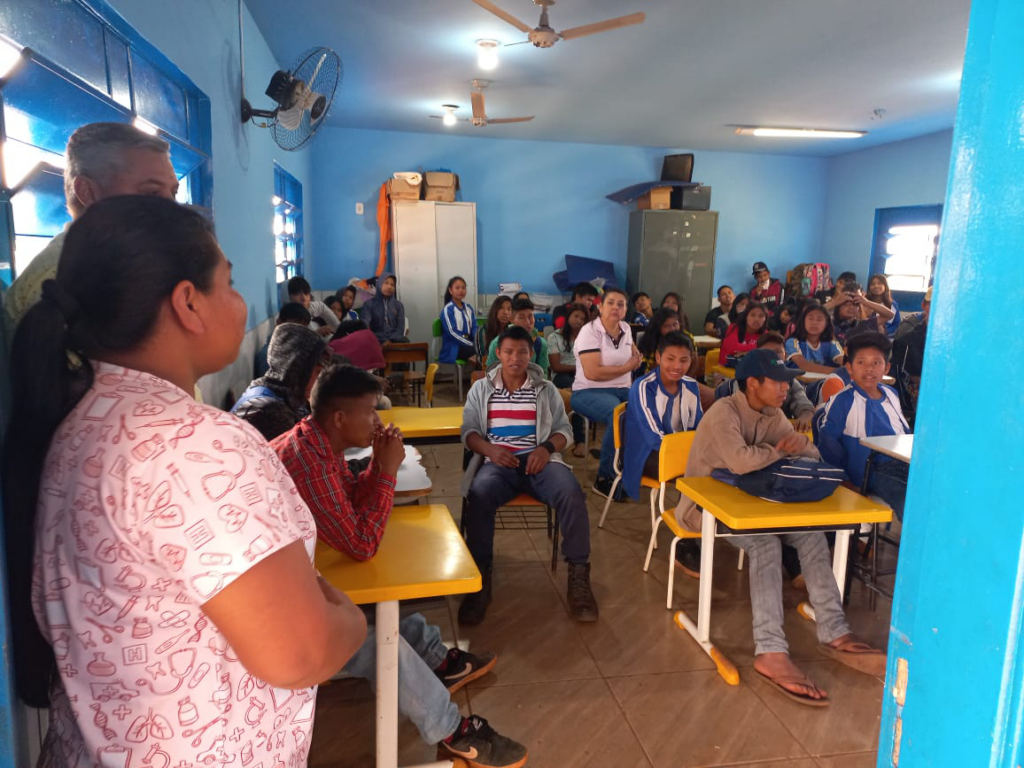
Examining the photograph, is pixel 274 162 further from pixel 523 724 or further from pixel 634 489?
pixel 523 724

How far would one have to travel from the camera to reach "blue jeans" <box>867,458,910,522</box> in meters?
2.96

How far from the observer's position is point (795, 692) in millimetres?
2268

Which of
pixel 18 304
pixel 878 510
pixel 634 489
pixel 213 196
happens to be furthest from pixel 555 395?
pixel 18 304

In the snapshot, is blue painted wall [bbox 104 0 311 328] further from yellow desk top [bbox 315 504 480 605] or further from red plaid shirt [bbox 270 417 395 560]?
yellow desk top [bbox 315 504 480 605]

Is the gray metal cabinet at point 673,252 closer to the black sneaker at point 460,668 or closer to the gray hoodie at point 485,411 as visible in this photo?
the gray hoodie at point 485,411

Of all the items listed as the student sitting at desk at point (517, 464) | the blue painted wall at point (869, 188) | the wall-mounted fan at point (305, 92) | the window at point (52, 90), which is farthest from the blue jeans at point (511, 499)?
the blue painted wall at point (869, 188)

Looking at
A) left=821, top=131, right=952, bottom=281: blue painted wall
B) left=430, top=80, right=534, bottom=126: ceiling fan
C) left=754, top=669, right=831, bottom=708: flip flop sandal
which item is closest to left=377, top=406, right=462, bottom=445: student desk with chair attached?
left=754, top=669, right=831, bottom=708: flip flop sandal

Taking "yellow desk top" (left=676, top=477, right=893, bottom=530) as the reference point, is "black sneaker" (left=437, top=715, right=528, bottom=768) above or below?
below

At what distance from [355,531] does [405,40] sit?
433 cm

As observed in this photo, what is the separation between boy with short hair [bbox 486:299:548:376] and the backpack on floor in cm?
223

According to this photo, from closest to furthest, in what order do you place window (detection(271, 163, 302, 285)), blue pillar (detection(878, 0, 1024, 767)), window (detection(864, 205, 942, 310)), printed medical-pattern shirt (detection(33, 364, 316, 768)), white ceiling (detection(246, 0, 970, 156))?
blue pillar (detection(878, 0, 1024, 767)) → printed medical-pattern shirt (detection(33, 364, 316, 768)) → white ceiling (detection(246, 0, 970, 156)) → window (detection(271, 163, 302, 285)) → window (detection(864, 205, 942, 310))

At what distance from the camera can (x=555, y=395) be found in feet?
10.8

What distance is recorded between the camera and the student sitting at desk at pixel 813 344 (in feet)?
16.4

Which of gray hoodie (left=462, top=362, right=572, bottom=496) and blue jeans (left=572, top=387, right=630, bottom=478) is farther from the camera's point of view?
blue jeans (left=572, top=387, right=630, bottom=478)
